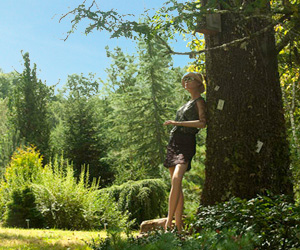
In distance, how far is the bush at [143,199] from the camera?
Result: 30.5 feet

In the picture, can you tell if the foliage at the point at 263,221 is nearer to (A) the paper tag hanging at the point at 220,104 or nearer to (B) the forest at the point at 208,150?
(B) the forest at the point at 208,150

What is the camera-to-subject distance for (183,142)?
499 cm

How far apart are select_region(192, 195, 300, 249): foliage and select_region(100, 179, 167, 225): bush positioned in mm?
5437

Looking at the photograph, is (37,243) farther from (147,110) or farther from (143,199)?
(147,110)

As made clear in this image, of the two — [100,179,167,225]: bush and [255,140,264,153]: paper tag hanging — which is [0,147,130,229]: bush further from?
[255,140,264,153]: paper tag hanging

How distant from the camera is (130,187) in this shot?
9.41 metres

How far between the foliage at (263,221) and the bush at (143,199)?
5437 mm

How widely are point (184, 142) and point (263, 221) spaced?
5.77 feet

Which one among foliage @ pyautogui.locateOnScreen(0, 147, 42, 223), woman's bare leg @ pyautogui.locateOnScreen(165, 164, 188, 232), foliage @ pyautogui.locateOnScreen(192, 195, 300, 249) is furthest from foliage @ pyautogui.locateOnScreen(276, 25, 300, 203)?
foliage @ pyautogui.locateOnScreen(0, 147, 42, 223)

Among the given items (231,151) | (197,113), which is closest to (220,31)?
(197,113)

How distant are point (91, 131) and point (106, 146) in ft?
3.37

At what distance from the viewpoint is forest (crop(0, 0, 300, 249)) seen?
3607 millimetres

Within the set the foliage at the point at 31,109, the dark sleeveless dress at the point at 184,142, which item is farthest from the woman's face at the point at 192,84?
the foliage at the point at 31,109

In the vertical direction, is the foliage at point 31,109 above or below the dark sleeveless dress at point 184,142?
above
